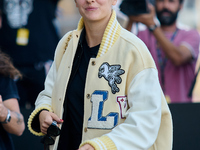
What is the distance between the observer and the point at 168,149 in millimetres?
1730

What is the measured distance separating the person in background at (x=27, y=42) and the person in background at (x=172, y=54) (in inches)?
33.8

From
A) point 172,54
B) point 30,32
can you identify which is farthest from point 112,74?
point 30,32

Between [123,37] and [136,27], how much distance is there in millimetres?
2065

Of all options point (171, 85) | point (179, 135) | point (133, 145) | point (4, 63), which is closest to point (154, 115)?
point (133, 145)

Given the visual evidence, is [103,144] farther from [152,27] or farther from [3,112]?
[152,27]

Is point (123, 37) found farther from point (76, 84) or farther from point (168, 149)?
point (168, 149)

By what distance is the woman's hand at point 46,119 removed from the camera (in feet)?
5.98

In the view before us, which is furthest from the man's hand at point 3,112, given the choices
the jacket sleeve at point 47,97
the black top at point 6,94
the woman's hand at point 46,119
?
the woman's hand at point 46,119

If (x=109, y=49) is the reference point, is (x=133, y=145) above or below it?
below

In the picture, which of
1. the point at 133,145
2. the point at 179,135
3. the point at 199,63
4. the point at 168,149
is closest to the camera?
the point at 133,145

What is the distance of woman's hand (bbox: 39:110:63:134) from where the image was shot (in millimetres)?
1822

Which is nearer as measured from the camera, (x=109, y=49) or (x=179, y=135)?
(x=109, y=49)

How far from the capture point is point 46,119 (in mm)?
1828

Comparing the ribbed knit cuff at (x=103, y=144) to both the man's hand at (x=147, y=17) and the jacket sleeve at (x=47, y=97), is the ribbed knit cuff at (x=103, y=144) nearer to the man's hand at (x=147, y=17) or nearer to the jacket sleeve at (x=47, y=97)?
the jacket sleeve at (x=47, y=97)
